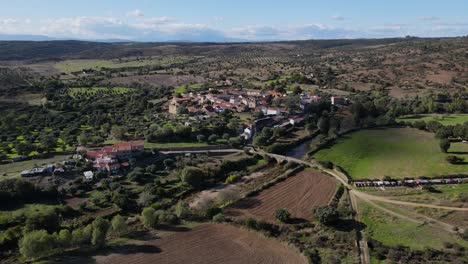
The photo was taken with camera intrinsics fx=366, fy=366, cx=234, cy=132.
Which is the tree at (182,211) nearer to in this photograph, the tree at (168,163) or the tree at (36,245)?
the tree at (36,245)

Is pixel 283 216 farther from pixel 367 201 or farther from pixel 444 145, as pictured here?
pixel 444 145

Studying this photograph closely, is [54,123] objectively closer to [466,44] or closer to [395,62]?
[395,62]

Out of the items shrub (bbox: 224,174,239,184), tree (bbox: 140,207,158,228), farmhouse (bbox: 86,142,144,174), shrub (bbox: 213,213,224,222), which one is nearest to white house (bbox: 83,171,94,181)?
farmhouse (bbox: 86,142,144,174)

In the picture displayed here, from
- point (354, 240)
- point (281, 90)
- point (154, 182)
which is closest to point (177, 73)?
point (281, 90)

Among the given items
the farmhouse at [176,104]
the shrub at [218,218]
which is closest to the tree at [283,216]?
the shrub at [218,218]

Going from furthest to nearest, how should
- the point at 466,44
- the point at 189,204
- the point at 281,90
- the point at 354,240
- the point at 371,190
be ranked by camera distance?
the point at 466,44, the point at 281,90, the point at 371,190, the point at 189,204, the point at 354,240

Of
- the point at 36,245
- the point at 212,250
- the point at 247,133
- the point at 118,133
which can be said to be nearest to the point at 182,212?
the point at 212,250
